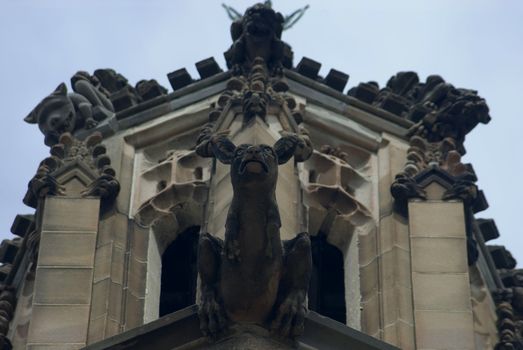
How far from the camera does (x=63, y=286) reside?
38000 millimetres

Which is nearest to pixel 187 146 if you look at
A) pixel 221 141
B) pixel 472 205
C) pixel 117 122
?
pixel 117 122

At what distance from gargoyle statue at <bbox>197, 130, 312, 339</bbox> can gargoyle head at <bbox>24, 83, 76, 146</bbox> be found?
7088 mm

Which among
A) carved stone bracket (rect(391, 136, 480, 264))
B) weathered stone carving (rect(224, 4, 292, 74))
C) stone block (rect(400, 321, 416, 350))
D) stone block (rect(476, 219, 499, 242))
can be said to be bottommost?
stone block (rect(400, 321, 416, 350))

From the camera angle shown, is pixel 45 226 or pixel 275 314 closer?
pixel 275 314

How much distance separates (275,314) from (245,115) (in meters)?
6.07

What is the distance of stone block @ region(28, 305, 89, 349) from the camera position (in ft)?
122

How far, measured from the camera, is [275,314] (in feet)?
112

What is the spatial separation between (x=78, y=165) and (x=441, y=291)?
15.0 feet

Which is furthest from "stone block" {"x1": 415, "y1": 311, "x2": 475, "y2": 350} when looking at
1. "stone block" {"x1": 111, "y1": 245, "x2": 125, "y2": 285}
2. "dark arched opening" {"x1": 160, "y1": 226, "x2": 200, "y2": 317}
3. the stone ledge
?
"dark arched opening" {"x1": 160, "y1": 226, "x2": 200, "y2": 317}

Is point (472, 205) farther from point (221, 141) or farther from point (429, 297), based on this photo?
point (221, 141)

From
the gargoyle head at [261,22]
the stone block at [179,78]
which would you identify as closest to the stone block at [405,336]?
the gargoyle head at [261,22]

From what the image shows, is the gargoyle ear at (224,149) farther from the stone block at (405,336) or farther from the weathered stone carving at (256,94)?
the weathered stone carving at (256,94)

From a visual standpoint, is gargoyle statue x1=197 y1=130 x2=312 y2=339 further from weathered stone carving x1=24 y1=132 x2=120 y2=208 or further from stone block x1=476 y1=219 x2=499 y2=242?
stone block x1=476 y1=219 x2=499 y2=242

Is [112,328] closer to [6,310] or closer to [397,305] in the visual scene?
[6,310]
